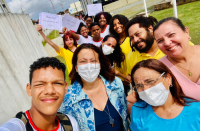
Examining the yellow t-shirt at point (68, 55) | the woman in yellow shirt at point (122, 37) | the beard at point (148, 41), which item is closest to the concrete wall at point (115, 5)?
the woman in yellow shirt at point (122, 37)

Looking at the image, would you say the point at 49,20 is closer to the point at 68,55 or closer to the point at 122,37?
the point at 68,55

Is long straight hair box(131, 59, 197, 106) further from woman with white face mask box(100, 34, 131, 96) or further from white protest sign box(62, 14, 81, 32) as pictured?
white protest sign box(62, 14, 81, 32)

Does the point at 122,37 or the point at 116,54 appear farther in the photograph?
the point at 122,37

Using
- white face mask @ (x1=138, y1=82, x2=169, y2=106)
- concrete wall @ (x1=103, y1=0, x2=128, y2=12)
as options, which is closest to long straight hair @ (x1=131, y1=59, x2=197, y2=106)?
white face mask @ (x1=138, y1=82, x2=169, y2=106)

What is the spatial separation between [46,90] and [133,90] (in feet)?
3.40

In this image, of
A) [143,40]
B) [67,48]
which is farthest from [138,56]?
[67,48]

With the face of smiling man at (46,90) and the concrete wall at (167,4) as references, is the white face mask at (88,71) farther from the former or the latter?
the concrete wall at (167,4)

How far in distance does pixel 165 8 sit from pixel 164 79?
12.7 meters

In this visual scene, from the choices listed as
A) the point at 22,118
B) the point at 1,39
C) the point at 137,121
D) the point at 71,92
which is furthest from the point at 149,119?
the point at 1,39

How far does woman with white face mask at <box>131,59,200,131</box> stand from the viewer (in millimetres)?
1236

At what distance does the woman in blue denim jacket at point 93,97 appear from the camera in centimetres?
163

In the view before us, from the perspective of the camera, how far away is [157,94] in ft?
4.30

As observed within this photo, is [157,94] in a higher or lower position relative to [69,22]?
lower

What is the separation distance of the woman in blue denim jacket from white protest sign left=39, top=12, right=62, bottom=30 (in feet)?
5.47
